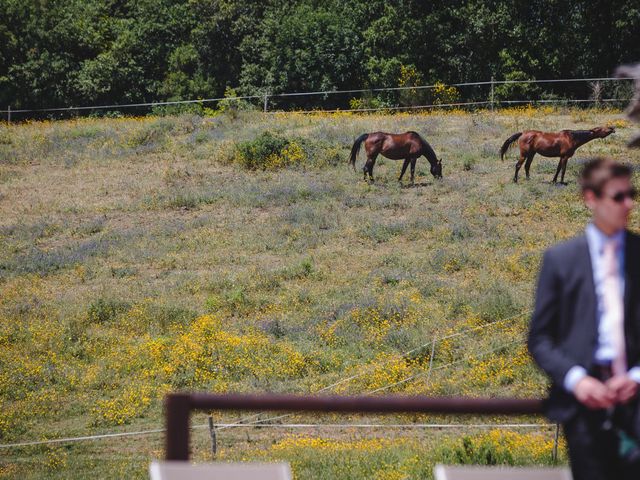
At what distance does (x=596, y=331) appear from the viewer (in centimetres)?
333

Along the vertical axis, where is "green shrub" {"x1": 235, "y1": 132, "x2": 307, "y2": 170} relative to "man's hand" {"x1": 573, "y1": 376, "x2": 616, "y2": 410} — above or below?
below

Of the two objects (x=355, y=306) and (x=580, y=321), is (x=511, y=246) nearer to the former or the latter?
(x=355, y=306)

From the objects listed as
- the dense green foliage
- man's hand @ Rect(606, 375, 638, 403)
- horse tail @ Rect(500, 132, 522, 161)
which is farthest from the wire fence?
man's hand @ Rect(606, 375, 638, 403)

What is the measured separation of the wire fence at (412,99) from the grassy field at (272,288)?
8.24m

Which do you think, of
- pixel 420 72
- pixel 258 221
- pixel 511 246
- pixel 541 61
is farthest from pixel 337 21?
pixel 511 246

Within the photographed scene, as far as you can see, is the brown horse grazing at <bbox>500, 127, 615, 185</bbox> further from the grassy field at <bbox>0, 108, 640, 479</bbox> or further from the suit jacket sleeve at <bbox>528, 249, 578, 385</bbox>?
the suit jacket sleeve at <bbox>528, 249, 578, 385</bbox>

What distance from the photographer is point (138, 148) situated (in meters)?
34.2

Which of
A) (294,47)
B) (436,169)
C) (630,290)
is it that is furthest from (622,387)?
(294,47)

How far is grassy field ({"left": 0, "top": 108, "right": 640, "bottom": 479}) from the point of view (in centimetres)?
1282

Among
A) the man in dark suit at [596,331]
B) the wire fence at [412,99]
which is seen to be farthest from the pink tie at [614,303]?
the wire fence at [412,99]

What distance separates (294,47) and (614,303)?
49.3 meters

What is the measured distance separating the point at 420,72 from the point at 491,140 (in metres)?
17.5

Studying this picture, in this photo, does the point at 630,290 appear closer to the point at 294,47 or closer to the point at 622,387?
the point at 622,387

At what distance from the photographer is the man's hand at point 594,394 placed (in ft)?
10.5
